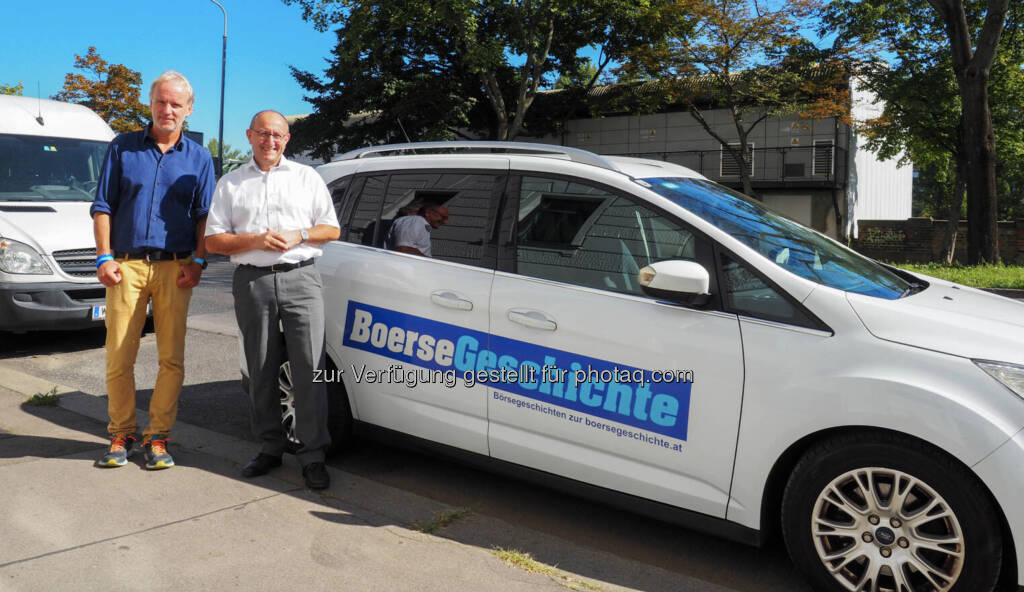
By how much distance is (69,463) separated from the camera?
410 centimetres

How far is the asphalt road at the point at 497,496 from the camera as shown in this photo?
10.6 feet

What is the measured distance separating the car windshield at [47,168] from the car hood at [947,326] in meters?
7.47

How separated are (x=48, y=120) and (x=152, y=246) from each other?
5.48 metres

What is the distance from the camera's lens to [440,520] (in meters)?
3.51

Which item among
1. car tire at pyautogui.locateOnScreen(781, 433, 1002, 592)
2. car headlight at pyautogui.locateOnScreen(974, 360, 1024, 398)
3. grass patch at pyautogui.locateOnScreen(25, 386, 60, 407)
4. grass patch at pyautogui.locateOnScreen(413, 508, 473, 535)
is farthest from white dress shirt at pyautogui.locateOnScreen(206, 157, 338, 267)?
car headlight at pyautogui.locateOnScreen(974, 360, 1024, 398)

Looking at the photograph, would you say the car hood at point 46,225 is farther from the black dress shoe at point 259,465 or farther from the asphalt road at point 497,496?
the black dress shoe at point 259,465

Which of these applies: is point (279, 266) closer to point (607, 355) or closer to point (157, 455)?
point (157, 455)

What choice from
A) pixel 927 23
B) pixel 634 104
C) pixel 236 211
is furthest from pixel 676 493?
pixel 634 104

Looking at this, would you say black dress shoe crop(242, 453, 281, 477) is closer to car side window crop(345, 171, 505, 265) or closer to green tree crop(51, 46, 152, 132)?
car side window crop(345, 171, 505, 265)

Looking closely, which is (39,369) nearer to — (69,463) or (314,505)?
(69,463)

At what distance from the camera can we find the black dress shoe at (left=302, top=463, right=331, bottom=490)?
12.6ft

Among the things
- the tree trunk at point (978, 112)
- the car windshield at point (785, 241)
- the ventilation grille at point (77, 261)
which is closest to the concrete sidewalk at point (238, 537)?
the car windshield at point (785, 241)

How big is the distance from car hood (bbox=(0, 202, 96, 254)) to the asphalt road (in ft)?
3.40

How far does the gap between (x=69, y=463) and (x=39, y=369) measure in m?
3.02
